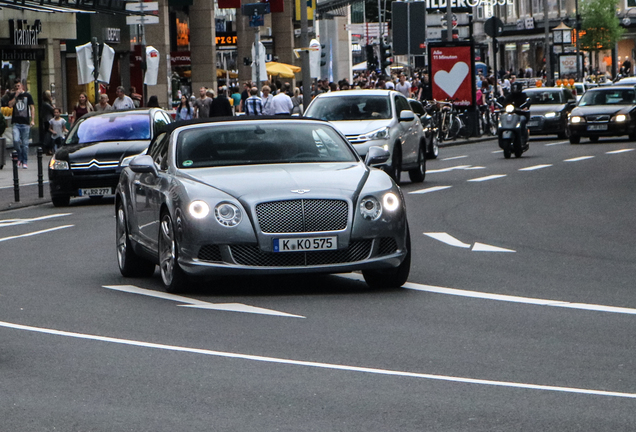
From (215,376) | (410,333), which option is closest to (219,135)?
(410,333)

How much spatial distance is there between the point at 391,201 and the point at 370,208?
0.21 meters

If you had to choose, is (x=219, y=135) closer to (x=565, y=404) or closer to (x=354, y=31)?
(x=565, y=404)

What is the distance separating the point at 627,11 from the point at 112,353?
12190 cm

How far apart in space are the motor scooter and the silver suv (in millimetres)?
6614

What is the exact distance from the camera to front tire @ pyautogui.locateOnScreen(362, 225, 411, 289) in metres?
11.0

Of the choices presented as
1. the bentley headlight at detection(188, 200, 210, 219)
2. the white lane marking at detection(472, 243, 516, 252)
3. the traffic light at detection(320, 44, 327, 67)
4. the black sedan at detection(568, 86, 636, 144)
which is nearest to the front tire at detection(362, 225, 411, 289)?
the bentley headlight at detection(188, 200, 210, 219)

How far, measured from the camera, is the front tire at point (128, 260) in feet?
40.4

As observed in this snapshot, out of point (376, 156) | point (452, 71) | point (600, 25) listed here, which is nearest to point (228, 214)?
point (376, 156)

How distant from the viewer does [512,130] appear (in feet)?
105

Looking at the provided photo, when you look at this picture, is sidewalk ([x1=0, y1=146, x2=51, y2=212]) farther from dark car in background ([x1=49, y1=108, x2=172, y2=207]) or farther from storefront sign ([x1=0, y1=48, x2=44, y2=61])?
storefront sign ([x1=0, y1=48, x2=44, y2=61])

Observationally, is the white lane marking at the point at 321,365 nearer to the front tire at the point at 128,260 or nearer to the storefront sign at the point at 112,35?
the front tire at the point at 128,260

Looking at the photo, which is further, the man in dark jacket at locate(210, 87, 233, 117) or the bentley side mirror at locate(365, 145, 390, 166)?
the man in dark jacket at locate(210, 87, 233, 117)

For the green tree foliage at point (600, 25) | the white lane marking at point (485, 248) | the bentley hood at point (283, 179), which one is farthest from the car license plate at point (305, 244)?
the green tree foliage at point (600, 25)

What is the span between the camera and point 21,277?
1268 cm
